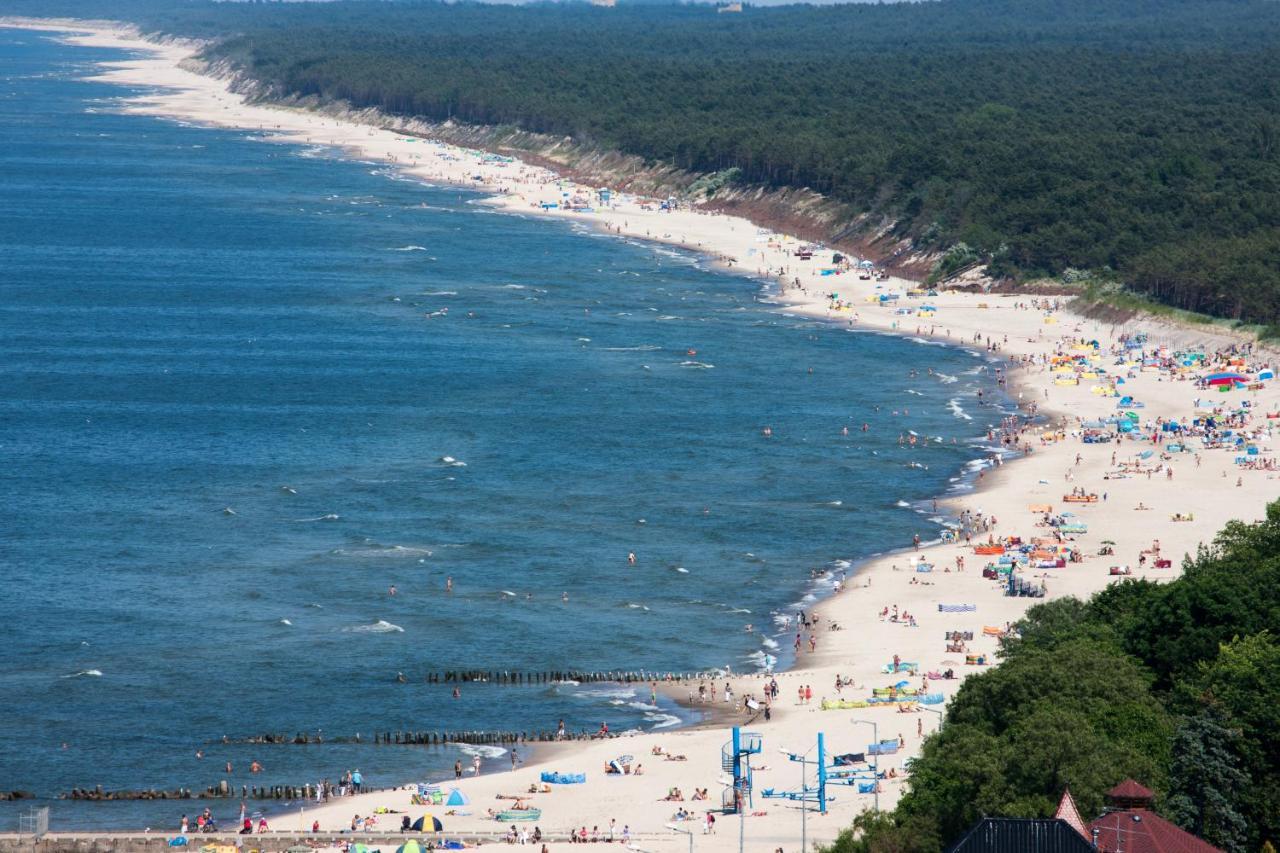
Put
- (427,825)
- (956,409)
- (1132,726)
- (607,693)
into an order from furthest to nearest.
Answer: (956,409)
(607,693)
(427,825)
(1132,726)

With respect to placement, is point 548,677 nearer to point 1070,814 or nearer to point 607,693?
point 607,693

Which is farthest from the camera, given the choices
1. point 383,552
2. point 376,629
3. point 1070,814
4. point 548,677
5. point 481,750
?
point 383,552

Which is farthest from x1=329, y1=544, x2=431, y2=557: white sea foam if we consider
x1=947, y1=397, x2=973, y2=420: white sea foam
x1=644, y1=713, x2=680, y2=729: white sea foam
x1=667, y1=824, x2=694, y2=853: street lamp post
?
x1=947, y1=397, x2=973, y2=420: white sea foam

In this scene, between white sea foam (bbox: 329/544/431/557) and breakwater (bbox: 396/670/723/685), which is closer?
breakwater (bbox: 396/670/723/685)

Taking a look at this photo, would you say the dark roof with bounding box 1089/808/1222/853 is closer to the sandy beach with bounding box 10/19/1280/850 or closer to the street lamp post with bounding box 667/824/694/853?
the sandy beach with bounding box 10/19/1280/850

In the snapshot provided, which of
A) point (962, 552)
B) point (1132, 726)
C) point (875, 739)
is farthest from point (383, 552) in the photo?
point (1132, 726)

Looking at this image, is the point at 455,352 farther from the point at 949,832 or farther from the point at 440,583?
the point at 949,832

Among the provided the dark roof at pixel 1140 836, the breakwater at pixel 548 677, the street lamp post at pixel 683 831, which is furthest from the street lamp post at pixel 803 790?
the dark roof at pixel 1140 836
